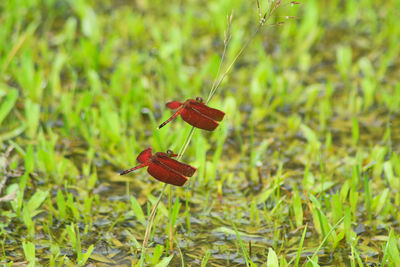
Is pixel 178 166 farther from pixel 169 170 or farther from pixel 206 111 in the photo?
pixel 206 111

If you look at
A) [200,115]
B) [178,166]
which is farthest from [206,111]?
[178,166]

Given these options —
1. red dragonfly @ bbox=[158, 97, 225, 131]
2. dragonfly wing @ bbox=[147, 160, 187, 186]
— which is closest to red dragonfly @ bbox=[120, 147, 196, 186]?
dragonfly wing @ bbox=[147, 160, 187, 186]

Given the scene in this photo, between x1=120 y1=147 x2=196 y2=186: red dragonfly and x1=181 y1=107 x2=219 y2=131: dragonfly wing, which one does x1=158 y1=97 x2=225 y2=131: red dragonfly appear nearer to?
x1=181 y1=107 x2=219 y2=131: dragonfly wing

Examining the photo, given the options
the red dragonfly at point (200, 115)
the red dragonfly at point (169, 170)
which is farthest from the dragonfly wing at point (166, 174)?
the red dragonfly at point (200, 115)

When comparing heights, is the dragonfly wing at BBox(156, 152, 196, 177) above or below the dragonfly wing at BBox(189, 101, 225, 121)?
below

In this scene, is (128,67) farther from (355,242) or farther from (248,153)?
(355,242)

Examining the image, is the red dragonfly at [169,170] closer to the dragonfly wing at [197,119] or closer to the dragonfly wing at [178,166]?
the dragonfly wing at [178,166]
